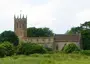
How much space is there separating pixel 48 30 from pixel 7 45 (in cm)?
6516

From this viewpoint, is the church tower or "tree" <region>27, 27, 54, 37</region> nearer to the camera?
the church tower

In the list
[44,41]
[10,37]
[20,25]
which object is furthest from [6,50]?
[20,25]

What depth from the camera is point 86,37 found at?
3895 inches

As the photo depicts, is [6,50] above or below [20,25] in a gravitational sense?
below

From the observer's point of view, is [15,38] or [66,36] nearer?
[15,38]

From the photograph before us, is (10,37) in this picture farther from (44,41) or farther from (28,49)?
(28,49)

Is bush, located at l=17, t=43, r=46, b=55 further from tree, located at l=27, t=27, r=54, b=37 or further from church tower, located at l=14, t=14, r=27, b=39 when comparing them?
tree, located at l=27, t=27, r=54, b=37

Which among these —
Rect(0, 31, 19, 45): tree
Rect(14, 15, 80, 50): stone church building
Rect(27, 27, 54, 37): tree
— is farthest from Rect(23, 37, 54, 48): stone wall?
Rect(27, 27, 54, 37): tree

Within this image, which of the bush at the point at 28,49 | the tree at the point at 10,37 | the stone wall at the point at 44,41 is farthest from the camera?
the stone wall at the point at 44,41

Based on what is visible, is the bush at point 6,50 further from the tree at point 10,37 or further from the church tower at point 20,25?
the church tower at point 20,25

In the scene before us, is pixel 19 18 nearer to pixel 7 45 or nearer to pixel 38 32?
pixel 38 32

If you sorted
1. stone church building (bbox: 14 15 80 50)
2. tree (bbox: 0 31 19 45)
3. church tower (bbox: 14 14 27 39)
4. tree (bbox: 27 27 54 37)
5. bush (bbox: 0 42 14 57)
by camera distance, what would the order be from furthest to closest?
tree (bbox: 27 27 54 37) → church tower (bbox: 14 14 27 39) → stone church building (bbox: 14 15 80 50) → tree (bbox: 0 31 19 45) → bush (bbox: 0 42 14 57)

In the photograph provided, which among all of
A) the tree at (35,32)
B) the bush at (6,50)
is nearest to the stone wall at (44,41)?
the tree at (35,32)

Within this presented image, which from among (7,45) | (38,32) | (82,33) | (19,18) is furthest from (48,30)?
(7,45)
